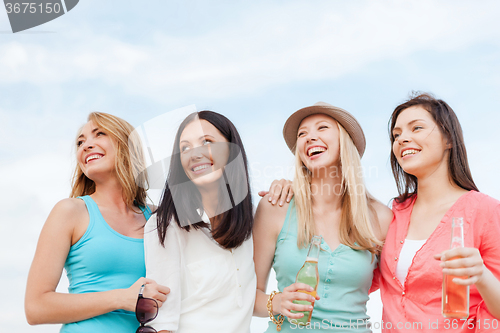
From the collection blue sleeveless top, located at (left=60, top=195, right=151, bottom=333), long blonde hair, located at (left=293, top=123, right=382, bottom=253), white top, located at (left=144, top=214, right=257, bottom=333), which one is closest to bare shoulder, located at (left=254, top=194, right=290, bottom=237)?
long blonde hair, located at (left=293, top=123, right=382, bottom=253)

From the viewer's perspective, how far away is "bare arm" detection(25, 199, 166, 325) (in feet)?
9.70

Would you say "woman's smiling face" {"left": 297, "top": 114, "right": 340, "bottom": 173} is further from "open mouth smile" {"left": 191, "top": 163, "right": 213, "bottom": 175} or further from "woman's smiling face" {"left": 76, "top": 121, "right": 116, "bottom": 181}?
"woman's smiling face" {"left": 76, "top": 121, "right": 116, "bottom": 181}

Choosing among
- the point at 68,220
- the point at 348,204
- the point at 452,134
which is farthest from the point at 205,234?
the point at 452,134

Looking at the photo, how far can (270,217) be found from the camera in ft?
11.7

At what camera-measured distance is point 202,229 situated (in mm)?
3189

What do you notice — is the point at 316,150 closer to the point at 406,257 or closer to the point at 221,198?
the point at 221,198

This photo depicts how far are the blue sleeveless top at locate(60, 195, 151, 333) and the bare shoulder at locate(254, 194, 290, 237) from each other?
99cm

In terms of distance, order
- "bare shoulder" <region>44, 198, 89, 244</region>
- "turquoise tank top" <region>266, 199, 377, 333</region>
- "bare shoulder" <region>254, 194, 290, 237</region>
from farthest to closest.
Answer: "bare shoulder" <region>254, 194, 290, 237</region> < "turquoise tank top" <region>266, 199, 377, 333</region> < "bare shoulder" <region>44, 198, 89, 244</region>

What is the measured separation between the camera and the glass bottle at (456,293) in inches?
96.0

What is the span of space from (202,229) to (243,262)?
39 cm

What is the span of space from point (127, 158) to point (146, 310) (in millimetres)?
1391

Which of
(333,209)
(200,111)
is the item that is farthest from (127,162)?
(333,209)

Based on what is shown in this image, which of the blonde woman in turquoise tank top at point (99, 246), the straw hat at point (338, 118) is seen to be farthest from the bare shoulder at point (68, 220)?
the straw hat at point (338, 118)

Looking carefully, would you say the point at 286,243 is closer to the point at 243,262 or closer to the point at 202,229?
the point at 243,262
